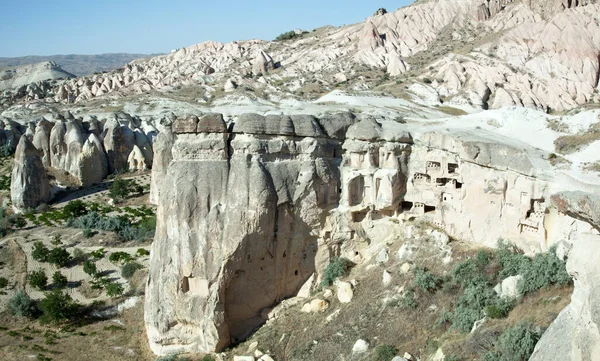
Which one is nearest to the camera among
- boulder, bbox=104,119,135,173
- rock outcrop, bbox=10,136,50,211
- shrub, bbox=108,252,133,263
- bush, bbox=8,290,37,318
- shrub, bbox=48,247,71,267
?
bush, bbox=8,290,37,318

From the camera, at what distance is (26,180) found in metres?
34.1

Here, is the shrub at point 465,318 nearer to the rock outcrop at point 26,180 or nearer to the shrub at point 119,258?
the shrub at point 119,258

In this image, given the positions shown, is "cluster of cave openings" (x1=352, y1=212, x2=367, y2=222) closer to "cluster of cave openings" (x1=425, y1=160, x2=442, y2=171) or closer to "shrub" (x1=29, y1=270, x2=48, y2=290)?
"cluster of cave openings" (x1=425, y1=160, x2=442, y2=171)

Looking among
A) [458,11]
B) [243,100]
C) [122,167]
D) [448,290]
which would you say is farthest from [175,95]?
[448,290]

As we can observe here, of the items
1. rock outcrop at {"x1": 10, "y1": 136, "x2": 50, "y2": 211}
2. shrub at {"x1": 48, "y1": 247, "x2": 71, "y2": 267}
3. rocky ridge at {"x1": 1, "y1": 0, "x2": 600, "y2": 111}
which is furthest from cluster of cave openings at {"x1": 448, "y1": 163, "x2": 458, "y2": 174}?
rock outcrop at {"x1": 10, "y1": 136, "x2": 50, "y2": 211}

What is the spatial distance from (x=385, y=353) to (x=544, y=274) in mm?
4137

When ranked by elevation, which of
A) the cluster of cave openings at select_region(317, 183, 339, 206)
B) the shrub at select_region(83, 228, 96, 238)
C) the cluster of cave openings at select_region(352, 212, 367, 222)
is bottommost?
the shrub at select_region(83, 228, 96, 238)

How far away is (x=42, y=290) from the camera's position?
73.0 ft

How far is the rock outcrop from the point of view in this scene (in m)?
33.9

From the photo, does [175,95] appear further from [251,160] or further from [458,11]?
[251,160]

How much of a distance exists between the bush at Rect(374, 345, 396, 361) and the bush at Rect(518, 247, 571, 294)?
3.34 m

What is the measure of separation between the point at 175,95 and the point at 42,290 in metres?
44.3

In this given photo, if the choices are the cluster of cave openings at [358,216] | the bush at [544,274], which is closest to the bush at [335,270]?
the cluster of cave openings at [358,216]

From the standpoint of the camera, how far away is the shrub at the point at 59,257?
24.1m
